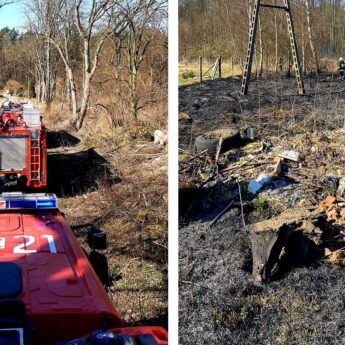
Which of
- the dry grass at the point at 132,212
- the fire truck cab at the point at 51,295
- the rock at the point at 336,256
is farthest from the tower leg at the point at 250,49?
the dry grass at the point at 132,212

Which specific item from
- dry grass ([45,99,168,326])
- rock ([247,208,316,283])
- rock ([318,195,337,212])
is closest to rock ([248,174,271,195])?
rock ([247,208,316,283])

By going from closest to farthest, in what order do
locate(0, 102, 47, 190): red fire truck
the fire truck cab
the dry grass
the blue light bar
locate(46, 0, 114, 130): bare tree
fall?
the fire truck cab, the blue light bar, the dry grass, locate(0, 102, 47, 190): red fire truck, locate(46, 0, 114, 130): bare tree

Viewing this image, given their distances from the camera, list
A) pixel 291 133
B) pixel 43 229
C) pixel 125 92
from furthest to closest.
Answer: pixel 125 92
pixel 43 229
pixel 291 133

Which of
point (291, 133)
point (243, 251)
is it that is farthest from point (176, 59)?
point (243, 251)

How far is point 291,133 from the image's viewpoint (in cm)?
247

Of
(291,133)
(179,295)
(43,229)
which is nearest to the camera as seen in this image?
(179,295)

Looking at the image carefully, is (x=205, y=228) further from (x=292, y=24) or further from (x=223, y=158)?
(x=292, y=24)

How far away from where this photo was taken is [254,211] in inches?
95.7

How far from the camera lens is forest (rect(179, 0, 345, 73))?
2.34m

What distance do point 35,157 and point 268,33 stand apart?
3.64 metres

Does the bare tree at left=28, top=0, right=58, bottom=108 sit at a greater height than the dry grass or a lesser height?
greater

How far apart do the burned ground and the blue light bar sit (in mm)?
911

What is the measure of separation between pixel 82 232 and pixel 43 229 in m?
2.07

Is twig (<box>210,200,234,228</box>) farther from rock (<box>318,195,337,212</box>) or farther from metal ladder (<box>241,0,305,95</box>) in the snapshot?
metal ladder (<box>241,0,305,95</box>)
